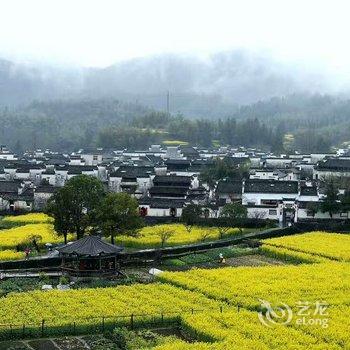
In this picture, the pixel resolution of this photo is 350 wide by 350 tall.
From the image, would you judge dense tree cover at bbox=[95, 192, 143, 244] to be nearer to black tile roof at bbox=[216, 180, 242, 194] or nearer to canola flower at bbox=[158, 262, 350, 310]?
canola flower at bbox=[158, 262, 350, 310]

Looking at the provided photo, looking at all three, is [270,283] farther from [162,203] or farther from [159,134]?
[159,134]

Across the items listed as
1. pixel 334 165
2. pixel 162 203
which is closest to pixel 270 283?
pixel 162 203

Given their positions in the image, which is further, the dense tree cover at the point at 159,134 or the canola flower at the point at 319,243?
the dense tree cover at the point at 159,134

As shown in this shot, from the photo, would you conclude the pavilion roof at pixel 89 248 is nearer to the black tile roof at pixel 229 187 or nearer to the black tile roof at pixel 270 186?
the black tile roof at pixel 270 186

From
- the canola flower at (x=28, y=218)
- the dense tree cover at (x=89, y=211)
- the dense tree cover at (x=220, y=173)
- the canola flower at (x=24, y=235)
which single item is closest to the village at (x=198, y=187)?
the dense tree cover at (x=220, y=173)

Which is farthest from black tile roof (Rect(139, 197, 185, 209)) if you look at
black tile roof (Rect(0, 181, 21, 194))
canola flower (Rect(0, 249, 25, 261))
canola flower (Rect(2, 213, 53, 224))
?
canola flower (Rect(0, 249, 25, 261))

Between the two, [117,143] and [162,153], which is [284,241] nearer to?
[162,153]
